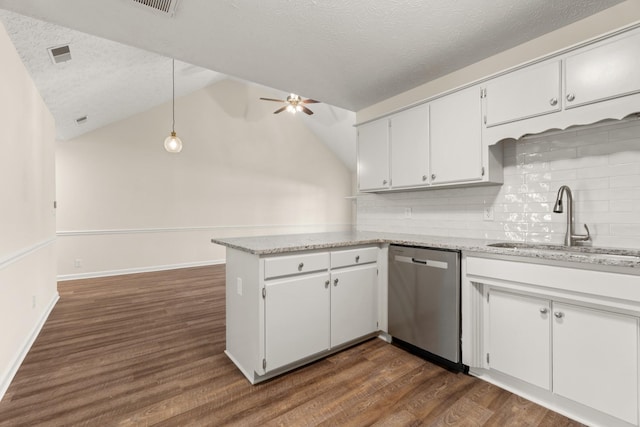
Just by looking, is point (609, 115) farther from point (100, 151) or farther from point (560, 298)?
point (100, 151)

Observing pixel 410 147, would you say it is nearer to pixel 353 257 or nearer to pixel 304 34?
pixel 353 257

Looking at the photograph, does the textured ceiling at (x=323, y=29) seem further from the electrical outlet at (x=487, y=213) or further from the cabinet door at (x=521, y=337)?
the cabinet door at (x=521, y=337)

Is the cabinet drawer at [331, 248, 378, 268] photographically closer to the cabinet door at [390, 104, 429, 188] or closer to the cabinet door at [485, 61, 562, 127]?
the cabinet door at [390, 104, 429, 188]

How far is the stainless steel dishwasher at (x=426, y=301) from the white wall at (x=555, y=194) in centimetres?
63

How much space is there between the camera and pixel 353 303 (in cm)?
240

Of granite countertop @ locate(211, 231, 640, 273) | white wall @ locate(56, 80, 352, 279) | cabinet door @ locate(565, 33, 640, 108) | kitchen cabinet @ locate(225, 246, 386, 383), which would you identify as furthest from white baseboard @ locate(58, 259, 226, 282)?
cabinet door @ locate(565, 33, 640, 108)

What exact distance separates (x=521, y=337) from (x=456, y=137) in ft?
4.96

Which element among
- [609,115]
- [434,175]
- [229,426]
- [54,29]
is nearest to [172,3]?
[54,29]

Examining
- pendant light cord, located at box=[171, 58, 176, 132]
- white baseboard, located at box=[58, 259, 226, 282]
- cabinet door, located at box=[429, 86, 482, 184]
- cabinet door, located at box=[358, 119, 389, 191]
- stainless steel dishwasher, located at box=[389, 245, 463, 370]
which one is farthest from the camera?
white baseboard, located at box=[58, 259, 226, 282]

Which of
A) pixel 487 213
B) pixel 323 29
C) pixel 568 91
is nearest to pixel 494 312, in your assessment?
pixel 487 213

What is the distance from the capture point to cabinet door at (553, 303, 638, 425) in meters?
1.44

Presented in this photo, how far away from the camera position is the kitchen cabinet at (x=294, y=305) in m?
1.91

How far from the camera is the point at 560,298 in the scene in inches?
65.0

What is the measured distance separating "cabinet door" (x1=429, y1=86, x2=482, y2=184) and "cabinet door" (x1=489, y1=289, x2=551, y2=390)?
95 cm
